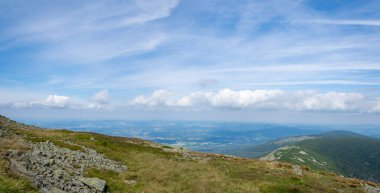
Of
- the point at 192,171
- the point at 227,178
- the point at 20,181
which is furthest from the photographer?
the point at 192,171

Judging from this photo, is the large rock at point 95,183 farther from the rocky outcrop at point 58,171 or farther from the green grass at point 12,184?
the green grass at point 12,184

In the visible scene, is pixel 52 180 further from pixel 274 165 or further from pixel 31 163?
pixel 274 165

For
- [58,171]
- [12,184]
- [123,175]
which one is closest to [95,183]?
[58,171]

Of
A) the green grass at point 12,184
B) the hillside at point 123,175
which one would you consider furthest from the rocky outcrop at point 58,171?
the green grass at point 12,184

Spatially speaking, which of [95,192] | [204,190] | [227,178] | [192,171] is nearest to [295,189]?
[227,178]

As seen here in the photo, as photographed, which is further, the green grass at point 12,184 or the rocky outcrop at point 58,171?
the rocky outcrop at point 58,171

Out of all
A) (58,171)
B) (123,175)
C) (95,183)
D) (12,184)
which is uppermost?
(12,184)

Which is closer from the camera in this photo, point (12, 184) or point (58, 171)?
point (12, 184)

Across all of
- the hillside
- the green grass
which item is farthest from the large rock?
the green grass

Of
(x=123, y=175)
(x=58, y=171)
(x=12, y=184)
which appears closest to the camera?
(x=12, y=184)

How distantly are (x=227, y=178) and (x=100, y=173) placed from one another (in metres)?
15.3

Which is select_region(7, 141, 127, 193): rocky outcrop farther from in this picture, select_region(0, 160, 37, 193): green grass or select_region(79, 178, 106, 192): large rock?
select_region(0, 160, 37, 193): green grass

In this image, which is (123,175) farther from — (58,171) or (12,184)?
(12,184)

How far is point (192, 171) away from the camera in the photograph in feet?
124
